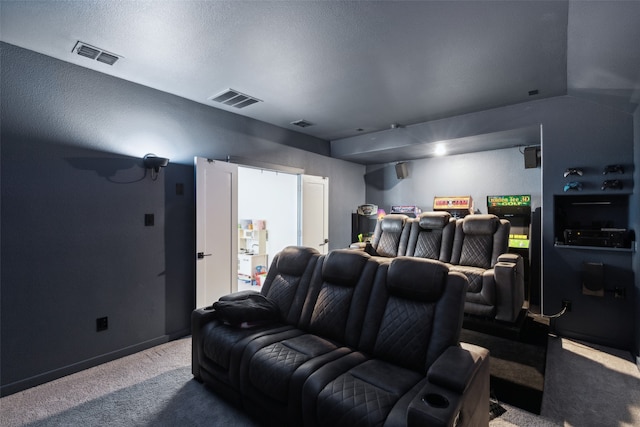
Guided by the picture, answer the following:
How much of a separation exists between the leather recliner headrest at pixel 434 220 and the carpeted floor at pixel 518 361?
1479mm

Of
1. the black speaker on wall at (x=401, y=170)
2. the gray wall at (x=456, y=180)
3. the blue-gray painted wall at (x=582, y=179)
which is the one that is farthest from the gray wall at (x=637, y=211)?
the black speaker on wall at (x=401, y=170)

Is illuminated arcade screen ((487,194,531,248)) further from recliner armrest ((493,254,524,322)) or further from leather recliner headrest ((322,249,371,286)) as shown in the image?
leather recliner headrest ((322,249,371,286))

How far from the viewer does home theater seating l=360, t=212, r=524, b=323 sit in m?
3.42

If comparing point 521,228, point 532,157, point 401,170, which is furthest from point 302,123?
point 521,228

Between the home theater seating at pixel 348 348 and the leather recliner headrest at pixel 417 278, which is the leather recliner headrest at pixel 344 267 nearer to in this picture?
the home theater seating at pixel 348 348

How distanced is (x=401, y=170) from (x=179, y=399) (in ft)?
17.0

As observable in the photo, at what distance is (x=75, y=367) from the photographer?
9.22 ft

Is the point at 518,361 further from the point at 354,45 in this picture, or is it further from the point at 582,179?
the point at 354,45

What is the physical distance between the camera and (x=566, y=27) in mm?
2258

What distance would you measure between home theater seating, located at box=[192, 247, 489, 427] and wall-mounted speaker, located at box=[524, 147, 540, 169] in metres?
3.63

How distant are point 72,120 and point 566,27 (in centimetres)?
428

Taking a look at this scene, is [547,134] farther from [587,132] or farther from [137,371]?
[137,371]

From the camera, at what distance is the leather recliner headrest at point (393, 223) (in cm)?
490

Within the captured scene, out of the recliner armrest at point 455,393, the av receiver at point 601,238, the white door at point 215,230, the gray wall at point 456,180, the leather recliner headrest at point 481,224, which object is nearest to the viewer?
the recliner armrest at point 455,393
